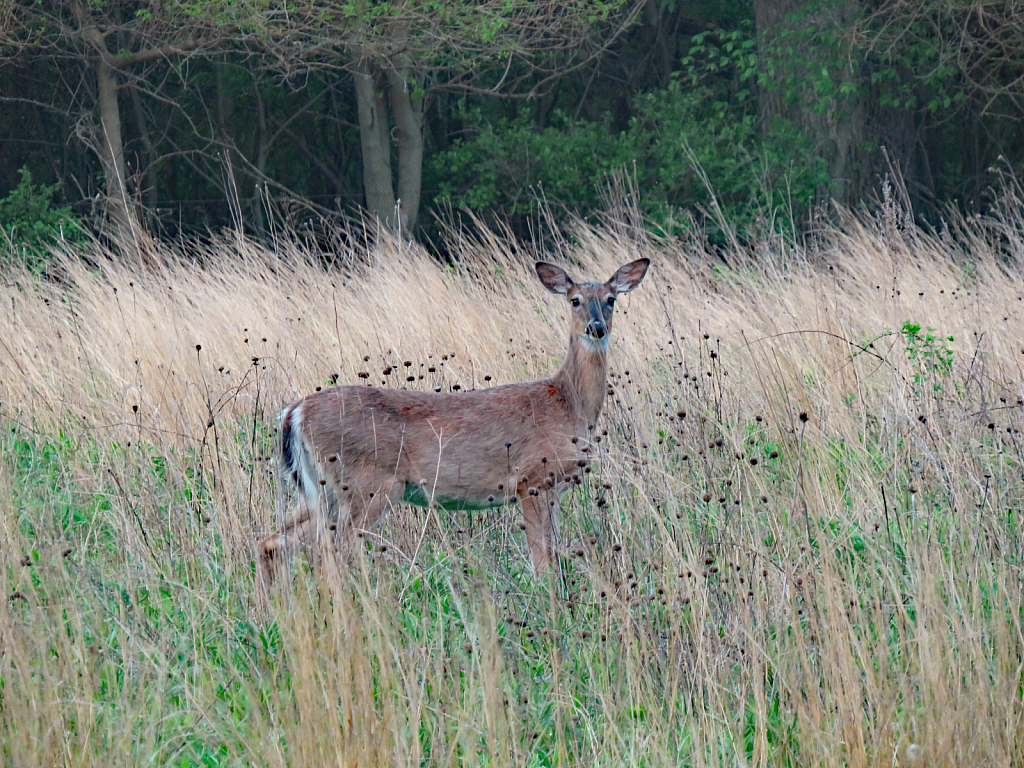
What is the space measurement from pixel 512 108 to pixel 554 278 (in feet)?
53.8

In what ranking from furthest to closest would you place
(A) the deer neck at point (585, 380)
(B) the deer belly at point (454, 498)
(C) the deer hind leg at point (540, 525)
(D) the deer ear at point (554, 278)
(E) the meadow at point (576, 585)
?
(D) the deer ear at point (554, 278) < (A) the deer neck at point (585, 380) < (B) the deer belly at point (454, 498) < (C) the deer hind leg at point (540, 525) < (E) the meadow at point (576, 585)

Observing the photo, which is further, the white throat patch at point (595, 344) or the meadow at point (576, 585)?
the white throat patch at point (595, 344)

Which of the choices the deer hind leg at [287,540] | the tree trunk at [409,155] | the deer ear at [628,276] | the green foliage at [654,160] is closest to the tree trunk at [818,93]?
the green foliage at [654,160]

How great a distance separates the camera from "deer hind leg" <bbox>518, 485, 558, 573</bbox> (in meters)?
3.68

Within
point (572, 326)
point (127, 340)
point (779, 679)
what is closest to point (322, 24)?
point (127, 340)

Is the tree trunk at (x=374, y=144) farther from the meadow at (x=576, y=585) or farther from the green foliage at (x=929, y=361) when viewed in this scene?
the green foliage at (x=929, y=361)

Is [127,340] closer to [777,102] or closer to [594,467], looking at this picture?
[594,467]

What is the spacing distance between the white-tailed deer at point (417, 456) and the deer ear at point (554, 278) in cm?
80

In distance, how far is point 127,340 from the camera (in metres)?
6.32

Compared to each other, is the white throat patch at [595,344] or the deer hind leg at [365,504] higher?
the white throat patch at [595,344]

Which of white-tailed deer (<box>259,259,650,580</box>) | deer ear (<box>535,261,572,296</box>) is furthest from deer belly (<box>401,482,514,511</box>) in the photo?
deer ear (<box>535,261,572,296</box>)

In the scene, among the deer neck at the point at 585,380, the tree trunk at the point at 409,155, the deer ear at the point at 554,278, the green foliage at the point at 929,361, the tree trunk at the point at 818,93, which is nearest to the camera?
the deer neck at the point at 585,380

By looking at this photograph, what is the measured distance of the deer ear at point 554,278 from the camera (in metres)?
4.98

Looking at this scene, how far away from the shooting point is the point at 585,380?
467cm
